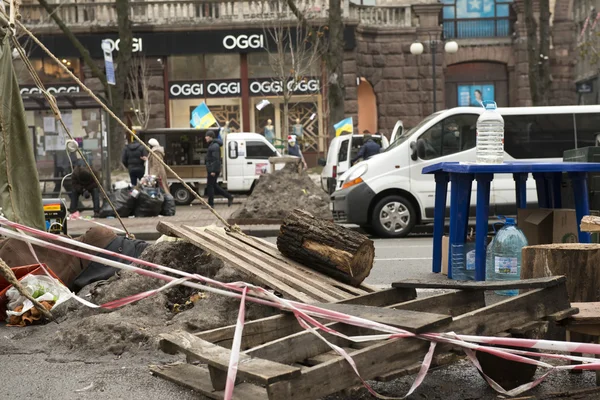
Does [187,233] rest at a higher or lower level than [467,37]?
lower

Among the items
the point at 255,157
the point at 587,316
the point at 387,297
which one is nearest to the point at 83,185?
the point at 255,157

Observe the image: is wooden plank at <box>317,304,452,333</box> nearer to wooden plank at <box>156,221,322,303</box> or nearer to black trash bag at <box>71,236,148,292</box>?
wooden plank at <box>156,221,322,303</box>

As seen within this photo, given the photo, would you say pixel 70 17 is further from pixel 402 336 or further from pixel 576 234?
pixel 402 336

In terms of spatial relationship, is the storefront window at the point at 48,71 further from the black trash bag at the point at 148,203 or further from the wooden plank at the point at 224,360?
the wooden plank at the point at 224,360

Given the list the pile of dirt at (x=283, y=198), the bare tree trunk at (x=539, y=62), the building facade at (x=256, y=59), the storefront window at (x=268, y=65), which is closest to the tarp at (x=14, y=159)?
the pile of dirt at (x=283, y=198)

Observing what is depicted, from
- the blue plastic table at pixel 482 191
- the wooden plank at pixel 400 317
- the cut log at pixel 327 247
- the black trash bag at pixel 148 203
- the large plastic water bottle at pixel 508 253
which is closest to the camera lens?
the wooden plank at pixel 400 317

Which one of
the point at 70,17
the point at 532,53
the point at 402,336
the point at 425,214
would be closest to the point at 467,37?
the point at 532,53

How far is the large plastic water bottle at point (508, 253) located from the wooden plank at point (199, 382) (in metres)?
3.30

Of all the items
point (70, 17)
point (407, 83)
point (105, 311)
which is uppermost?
point (70, 17)

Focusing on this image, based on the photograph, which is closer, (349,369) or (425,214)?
(349,369)

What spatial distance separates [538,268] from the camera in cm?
554

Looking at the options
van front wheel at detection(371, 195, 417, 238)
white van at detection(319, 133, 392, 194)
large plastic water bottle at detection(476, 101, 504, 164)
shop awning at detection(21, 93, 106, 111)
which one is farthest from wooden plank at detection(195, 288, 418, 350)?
shop awning at detection(21, 93, 106, 111)

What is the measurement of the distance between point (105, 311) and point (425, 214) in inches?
333

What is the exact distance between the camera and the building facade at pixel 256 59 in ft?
110
